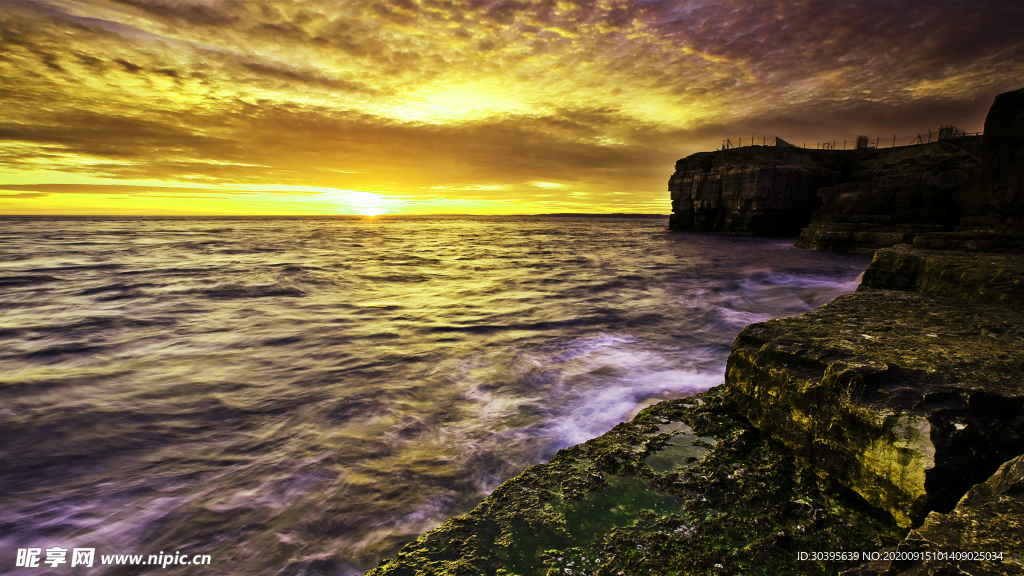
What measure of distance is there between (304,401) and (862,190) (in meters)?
32.0

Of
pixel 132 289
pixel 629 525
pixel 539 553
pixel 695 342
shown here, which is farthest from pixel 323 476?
pixel 132 289

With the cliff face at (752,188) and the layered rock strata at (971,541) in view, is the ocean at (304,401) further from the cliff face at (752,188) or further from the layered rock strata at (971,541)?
the cliff face at (752,188)

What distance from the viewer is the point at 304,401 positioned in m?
5.74

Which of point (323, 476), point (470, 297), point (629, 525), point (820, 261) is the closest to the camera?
point (629, 525)

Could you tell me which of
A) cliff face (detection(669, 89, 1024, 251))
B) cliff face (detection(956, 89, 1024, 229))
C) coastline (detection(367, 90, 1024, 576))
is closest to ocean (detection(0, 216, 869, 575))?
coastline (detection(367, 90, 1024, 576))

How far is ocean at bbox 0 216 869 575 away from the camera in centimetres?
352

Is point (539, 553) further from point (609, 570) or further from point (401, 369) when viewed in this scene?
point (401, 369)

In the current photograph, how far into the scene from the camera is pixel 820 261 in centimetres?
1892

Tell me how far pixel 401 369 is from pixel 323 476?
2841 millimetres

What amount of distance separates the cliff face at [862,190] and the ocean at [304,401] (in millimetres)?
6092

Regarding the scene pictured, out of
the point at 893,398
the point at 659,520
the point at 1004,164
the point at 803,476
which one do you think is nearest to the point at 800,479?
the point at 803,476

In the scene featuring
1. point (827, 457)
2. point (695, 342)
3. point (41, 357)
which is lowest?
point (41, 357)

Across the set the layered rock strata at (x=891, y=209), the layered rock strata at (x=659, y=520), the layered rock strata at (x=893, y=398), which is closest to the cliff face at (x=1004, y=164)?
the layered rock strata at (x=891, y=209)

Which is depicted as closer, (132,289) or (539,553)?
(539,553)
